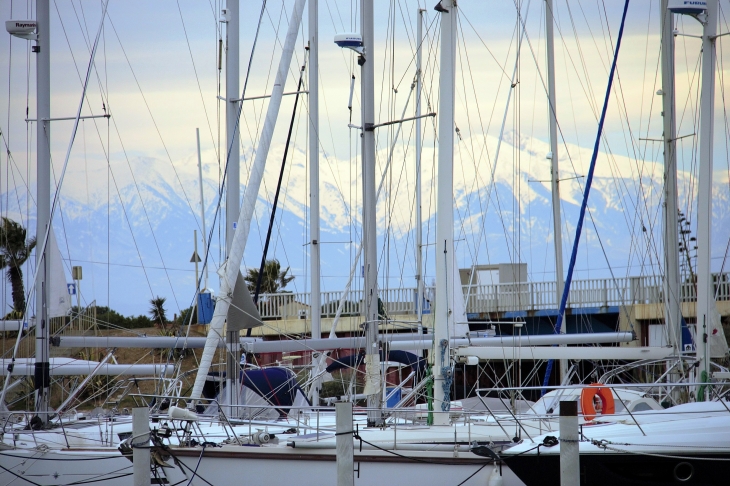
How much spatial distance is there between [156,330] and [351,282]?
17136 millimetres

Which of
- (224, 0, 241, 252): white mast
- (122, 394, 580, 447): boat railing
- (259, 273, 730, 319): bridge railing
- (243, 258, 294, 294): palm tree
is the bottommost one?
(122, 394, 580, 447): boat railing

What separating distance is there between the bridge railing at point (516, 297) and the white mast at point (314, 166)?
17.3ft

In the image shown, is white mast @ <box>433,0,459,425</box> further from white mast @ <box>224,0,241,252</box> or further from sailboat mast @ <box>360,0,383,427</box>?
white mast @ <box>224,0,241,252</box>

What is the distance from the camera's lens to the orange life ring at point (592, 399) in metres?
11.5

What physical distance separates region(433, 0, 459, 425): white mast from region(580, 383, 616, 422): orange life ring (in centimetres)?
183

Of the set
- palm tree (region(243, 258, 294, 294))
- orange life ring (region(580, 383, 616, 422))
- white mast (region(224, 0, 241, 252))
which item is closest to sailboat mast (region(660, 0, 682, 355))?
orange life ring (region(580, 383, 616, 422))

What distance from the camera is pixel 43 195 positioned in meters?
14.7

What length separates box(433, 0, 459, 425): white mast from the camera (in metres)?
11.5

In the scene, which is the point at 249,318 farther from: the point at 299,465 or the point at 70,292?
the point at 70,292

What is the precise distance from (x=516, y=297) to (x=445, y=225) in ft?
55.7

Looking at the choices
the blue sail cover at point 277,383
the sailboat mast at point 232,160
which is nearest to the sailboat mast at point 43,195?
the sailboat mast at point 232,160

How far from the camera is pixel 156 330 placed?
112 feet

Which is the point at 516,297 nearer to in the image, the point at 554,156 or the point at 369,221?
the point at 554,156

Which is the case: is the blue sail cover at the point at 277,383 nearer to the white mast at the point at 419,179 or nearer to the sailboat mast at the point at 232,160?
the sailboat mast at the point at 232,160
